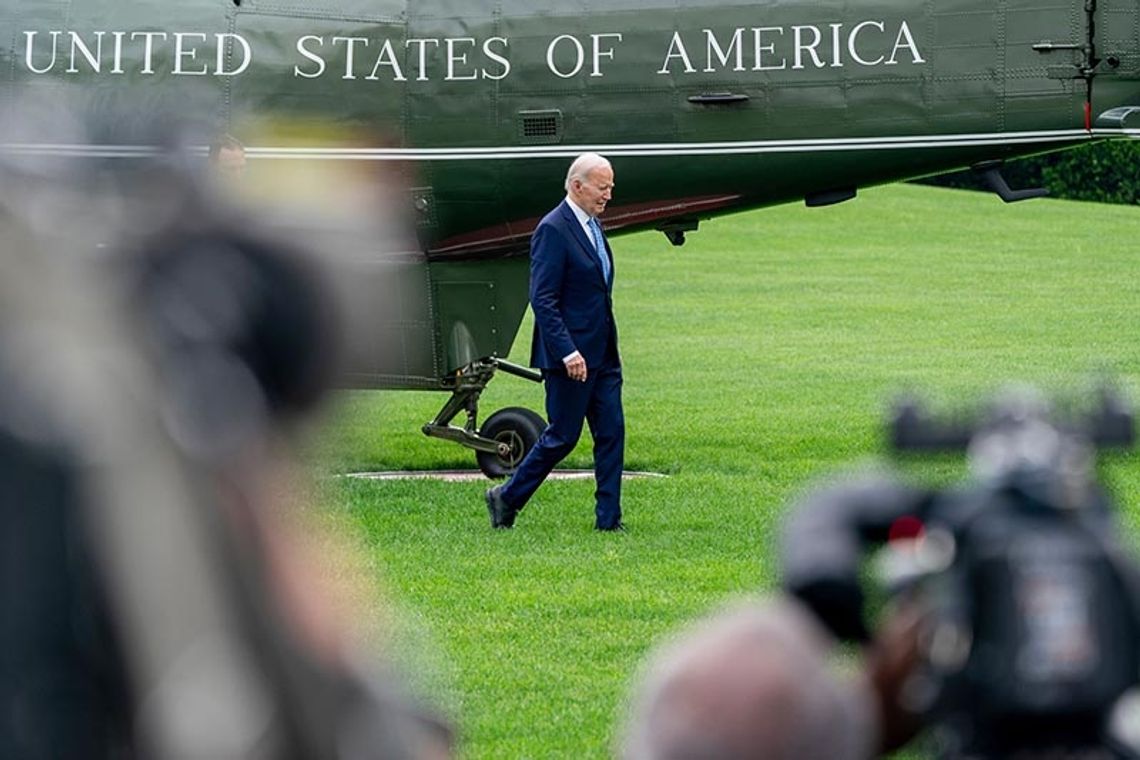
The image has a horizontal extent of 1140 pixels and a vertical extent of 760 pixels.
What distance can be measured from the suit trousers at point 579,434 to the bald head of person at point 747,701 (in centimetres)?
992

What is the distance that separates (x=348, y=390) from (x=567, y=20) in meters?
11.3

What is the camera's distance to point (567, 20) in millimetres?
12602

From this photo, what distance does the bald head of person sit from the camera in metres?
1.46

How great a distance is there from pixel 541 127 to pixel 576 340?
1768 millimetres

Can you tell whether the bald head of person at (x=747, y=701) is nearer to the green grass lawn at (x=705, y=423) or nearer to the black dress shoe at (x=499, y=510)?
the green grass lawn at (x=705, y=423)

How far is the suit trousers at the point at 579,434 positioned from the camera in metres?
11.5

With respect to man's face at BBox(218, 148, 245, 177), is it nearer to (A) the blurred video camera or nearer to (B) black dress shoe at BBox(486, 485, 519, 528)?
(A) the blurred video camera

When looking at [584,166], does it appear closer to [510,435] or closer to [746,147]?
[746,147]

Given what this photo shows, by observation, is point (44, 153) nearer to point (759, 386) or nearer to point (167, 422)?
point (167, 422)

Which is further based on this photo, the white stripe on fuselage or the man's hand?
the white stripe on fuselage

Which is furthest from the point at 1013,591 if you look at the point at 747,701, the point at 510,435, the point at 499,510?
the point at 510,435

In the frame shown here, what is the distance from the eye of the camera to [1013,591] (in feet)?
5.21

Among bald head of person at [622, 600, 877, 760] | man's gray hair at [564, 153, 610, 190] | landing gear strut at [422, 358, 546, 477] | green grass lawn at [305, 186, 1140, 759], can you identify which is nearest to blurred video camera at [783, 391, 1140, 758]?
bald head of person at [622, 600, 877, 760]

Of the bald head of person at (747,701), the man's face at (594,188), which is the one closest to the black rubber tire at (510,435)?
the man's face at (594,188)
